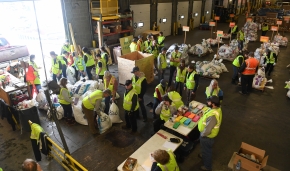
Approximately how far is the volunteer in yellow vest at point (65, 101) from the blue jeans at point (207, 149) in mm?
3810

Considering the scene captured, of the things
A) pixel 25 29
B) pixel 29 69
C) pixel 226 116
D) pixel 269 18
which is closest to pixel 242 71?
pixel 226 116

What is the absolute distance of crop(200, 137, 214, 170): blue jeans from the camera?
431cm

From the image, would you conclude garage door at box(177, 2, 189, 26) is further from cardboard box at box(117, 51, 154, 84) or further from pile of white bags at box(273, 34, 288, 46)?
cardboard box at box(117, 51, 154, 84)

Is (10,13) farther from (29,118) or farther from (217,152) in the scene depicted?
(217,152)

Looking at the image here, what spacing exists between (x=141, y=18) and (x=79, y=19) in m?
5.34

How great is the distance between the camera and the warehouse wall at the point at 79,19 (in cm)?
1038

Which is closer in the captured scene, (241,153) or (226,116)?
(241,153)

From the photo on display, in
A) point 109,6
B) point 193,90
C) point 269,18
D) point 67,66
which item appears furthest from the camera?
point 269,18

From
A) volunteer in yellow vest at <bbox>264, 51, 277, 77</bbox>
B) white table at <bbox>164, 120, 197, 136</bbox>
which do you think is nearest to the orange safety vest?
volunteer in yellow vest at <bbox>264, 51, 277, 77</bbox>

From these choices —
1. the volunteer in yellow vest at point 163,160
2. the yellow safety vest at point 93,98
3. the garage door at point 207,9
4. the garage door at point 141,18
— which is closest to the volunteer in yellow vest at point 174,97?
the yellow safety vest at point 93,98

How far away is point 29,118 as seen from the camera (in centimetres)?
592

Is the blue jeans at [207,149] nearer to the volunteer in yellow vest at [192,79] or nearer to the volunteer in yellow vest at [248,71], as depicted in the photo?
the volunteer in yellow vest at [192,79]

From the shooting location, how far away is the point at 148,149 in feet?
14.1

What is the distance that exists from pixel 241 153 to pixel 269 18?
20.7m
